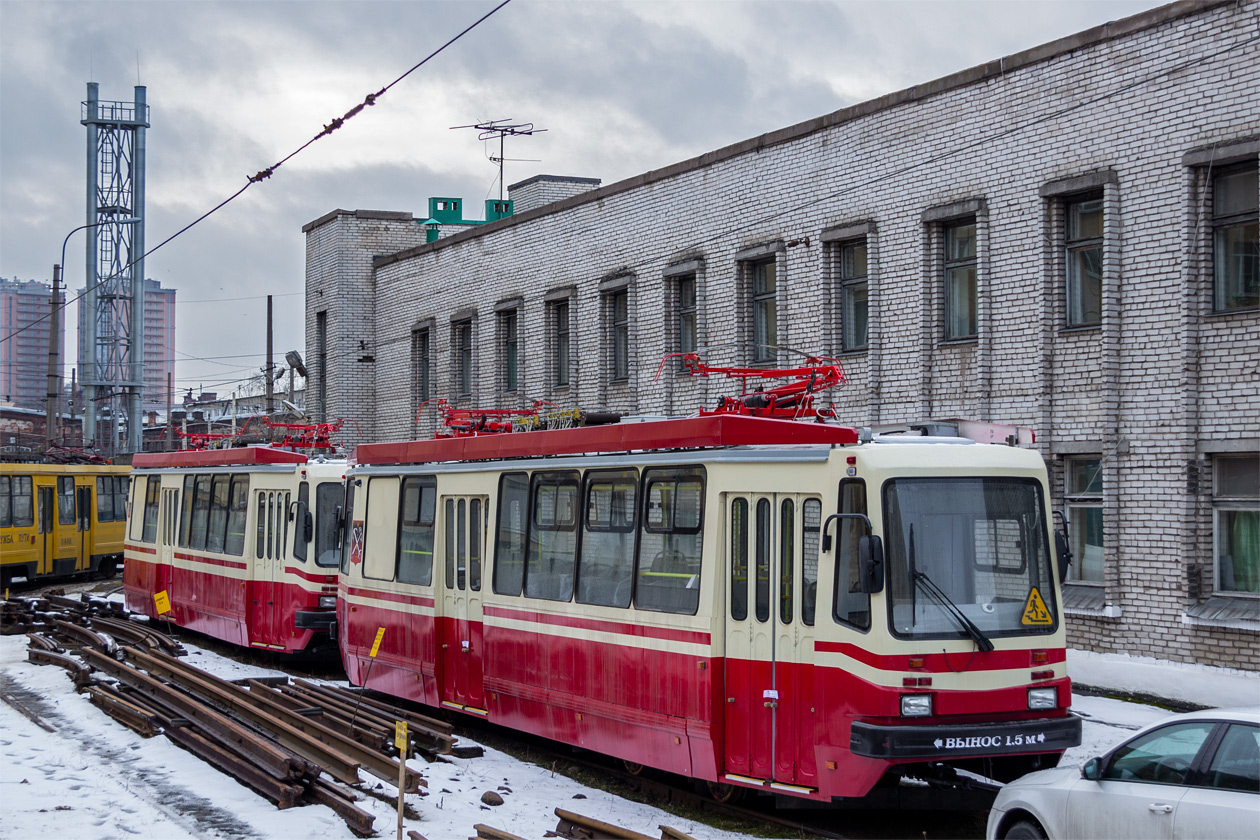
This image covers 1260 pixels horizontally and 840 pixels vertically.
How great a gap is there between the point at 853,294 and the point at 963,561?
34.7ft

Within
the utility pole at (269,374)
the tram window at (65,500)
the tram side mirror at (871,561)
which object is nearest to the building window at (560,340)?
the tram window at (65,500)

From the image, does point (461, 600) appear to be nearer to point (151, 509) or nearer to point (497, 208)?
point (151, 509)

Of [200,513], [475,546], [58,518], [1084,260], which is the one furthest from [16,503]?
[1084,260]

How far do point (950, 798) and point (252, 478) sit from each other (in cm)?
1281

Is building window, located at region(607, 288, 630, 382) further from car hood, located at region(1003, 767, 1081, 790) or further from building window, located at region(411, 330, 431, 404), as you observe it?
car hood, located at region(1003, 767, 1081, 790)

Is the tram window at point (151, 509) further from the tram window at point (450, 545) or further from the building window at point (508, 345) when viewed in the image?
the tram window at point (450, 545)

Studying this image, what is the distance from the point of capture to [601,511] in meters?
10.9

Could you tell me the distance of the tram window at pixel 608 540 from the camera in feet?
34.7

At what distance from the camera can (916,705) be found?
8.39 m

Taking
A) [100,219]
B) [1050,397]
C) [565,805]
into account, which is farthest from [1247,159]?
[100,219]

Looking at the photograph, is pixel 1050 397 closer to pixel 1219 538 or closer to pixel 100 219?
pixel 1219 538

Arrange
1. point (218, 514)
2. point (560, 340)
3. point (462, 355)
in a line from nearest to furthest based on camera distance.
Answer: point (218, 514) < point (560, 340) < point (462, 355)

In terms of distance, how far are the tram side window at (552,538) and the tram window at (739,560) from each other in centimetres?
211

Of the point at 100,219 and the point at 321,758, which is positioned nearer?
the point at 321,758
